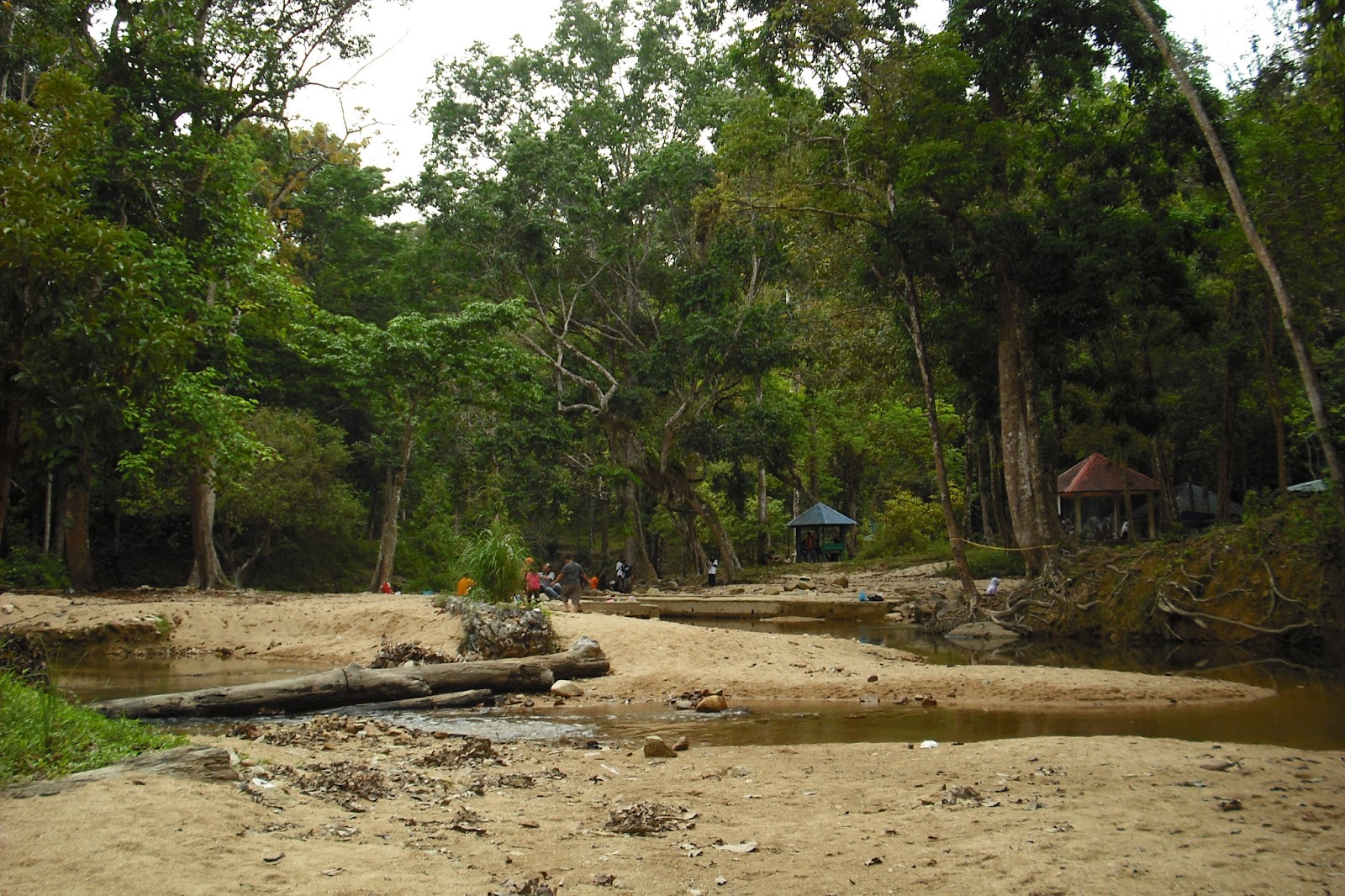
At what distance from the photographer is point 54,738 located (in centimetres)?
531

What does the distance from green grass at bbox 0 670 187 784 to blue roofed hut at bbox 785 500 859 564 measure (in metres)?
30.5

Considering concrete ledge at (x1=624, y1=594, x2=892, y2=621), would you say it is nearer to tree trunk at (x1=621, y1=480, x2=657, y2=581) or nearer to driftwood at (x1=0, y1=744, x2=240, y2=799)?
tree trunk at (x1=621, y1=480, x2=657, y2=581)

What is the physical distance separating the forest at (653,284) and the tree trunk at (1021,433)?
0.29 ft

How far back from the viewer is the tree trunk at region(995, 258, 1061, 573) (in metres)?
19.5

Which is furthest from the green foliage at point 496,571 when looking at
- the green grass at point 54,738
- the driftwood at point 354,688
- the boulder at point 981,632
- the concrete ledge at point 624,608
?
the green grass at point 54,738

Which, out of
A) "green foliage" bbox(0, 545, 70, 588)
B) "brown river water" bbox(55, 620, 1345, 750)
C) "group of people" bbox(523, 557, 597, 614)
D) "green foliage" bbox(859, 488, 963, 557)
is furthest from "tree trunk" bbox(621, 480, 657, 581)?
"brown river water" bbox(55, 620, 1345, 750)

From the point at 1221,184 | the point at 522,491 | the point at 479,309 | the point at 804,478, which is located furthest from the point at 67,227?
the point at 804,478

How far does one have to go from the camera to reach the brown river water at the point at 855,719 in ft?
28.1

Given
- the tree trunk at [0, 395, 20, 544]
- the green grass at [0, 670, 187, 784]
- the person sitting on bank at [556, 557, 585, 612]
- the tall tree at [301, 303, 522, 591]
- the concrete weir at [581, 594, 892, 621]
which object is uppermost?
the tall tree at [301, 303, 522, 591]

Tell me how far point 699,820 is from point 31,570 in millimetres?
22657

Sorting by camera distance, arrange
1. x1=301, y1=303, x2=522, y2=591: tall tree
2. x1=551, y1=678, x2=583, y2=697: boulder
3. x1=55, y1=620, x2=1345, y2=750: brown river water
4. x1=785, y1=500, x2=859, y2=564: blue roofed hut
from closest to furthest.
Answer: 1. x1=55, y1=620, x2=1345, y2=750: brown river water
2. x1=551, y1=678, x2=583, y2=697: boulder
3. x1=301, y1=303, x2=522, y2=591: tall tree
4. x1=785, y1=500, x2=859, y2=564: blue roofed hut

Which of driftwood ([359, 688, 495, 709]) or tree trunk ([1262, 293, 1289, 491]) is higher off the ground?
tree trunk ([1262, 293, 1289, 491])

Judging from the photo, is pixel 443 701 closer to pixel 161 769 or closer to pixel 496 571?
pixel 161 769

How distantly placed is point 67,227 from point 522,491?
25.2 metres
